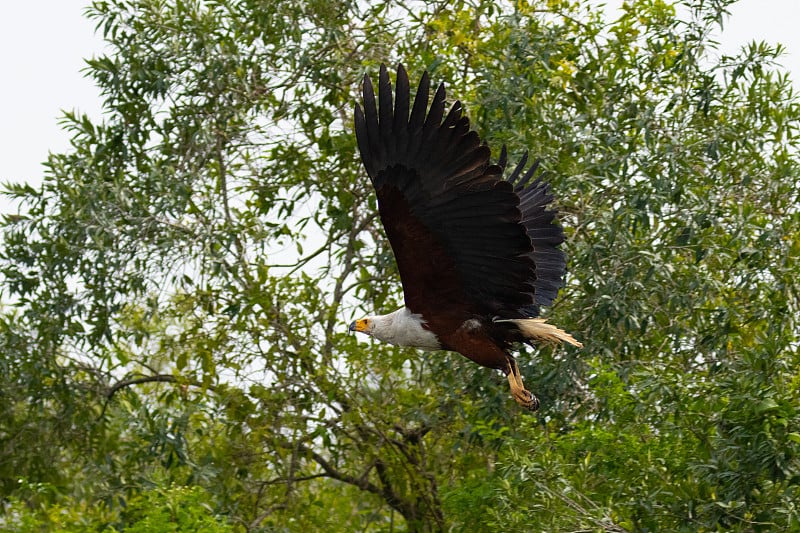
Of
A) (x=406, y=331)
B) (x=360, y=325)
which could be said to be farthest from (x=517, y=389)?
(x=360, y=325)

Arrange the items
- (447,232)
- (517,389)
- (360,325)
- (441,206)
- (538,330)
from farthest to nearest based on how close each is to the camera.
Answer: (360,325)
(517,389)
(538,330)
(447,232)
(441,206)

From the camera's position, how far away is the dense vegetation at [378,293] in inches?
288

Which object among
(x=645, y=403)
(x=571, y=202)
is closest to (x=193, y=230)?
(x=571, y=202)

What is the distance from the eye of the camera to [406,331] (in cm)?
647

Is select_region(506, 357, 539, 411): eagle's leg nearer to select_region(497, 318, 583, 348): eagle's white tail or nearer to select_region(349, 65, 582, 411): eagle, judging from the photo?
select_region(349, 65, 582, 411): eagle

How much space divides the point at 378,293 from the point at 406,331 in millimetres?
2918

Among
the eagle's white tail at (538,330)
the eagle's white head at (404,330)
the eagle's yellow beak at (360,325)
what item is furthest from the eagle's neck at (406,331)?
the eagle's white tail at (538,330)

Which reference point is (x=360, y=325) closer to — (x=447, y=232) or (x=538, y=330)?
(x=538, y=330)

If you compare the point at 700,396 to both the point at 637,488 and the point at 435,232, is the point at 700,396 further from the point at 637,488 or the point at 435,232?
the point at 435,232

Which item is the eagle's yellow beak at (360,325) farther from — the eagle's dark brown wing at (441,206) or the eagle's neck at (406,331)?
the eagle's dark brown wing at (441,206)

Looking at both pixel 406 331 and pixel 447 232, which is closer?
pixel 447 232

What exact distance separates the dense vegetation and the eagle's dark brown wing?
107 centimetres

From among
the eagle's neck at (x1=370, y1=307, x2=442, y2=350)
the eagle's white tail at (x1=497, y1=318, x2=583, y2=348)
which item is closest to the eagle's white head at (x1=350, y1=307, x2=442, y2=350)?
the eagle's neck at (x1=370, y1=307, x2=442, y2=350)

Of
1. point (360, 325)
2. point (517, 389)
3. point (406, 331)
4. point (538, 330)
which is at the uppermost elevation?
point (360, 325)
